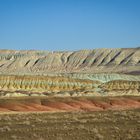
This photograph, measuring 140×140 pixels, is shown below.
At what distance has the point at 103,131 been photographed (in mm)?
26641

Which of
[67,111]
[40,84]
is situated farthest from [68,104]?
[40,84]

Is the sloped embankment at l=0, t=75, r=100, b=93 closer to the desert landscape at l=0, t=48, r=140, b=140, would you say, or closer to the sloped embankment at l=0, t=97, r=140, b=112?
the desert landscape at l=0, t=48, r=140, b=140

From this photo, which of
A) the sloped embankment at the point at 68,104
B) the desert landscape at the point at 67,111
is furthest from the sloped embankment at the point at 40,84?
the sloped embankment at the point at 68,104

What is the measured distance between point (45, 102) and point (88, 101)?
7.03 meters

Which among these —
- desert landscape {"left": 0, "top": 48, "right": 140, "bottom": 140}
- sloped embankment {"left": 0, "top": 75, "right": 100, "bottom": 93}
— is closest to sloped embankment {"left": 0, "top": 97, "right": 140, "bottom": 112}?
desert landscape {"left": 0, "top": 48, "right": 140, "bottom": 140}

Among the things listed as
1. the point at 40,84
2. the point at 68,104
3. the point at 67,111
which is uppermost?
the point at 40,84

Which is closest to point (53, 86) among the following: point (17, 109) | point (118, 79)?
point (118, 79)

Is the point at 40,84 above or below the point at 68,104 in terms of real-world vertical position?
above

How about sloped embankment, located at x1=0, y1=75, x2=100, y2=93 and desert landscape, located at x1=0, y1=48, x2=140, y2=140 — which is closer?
→ desert landscape, located at x1=0, y1=48, x2=140, y2=140

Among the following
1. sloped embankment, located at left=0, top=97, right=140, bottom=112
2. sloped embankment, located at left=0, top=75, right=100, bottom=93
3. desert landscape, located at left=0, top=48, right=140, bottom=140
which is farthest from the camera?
sloped embankment, located at left=0, top=75, right=100, bottom=93

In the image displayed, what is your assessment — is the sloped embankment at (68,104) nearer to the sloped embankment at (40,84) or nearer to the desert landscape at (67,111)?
the desert landscape at (67,111)

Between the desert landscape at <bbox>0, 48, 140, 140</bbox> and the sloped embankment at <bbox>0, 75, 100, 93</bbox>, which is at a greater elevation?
the sloped embankment at <bbox>0, 75, 100, 93</bbox>

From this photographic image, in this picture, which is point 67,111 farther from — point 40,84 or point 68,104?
point 40,84

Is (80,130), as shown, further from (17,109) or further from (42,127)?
(17,109)
